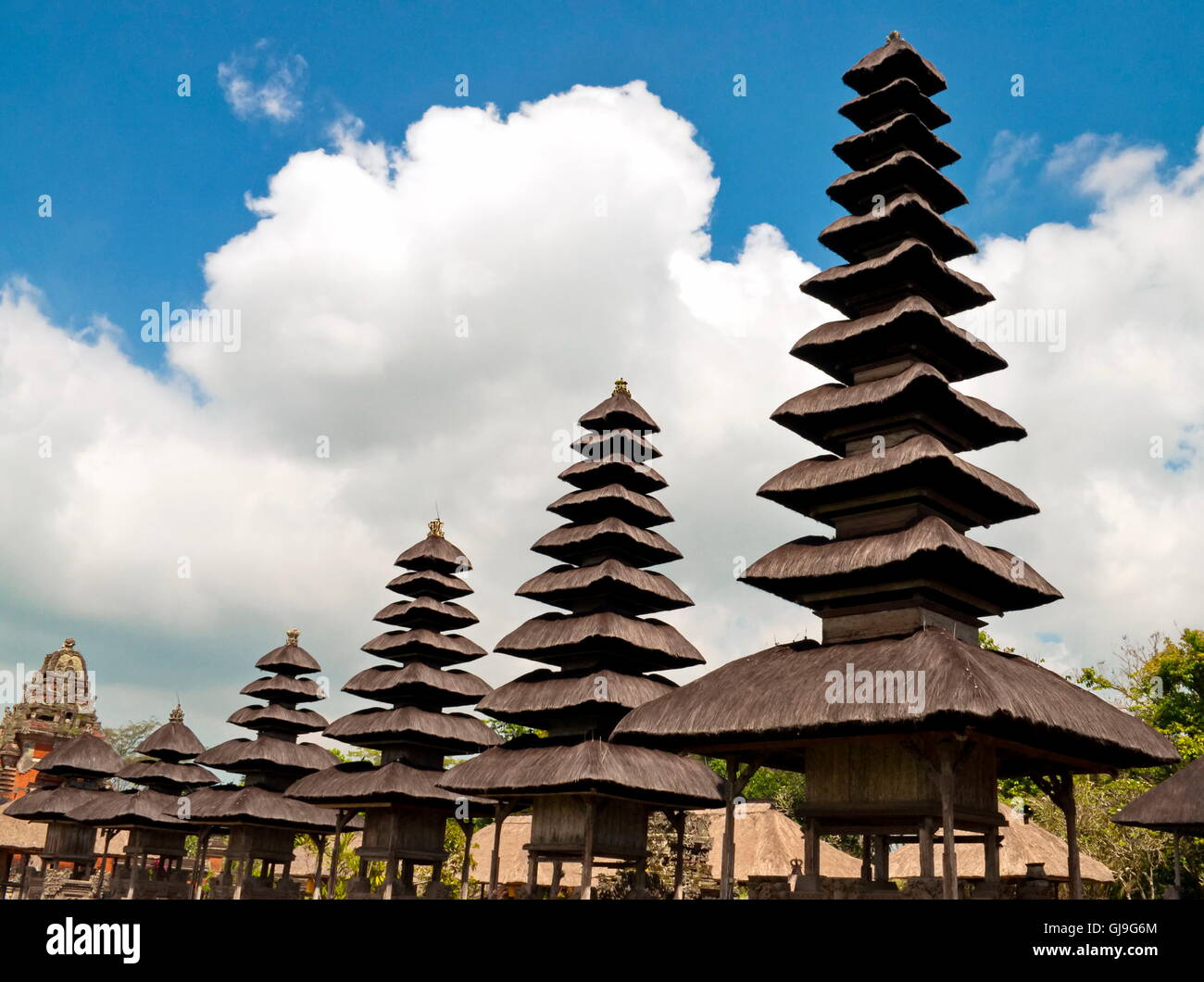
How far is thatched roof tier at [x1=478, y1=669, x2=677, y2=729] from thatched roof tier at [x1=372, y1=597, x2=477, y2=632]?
7131 mm

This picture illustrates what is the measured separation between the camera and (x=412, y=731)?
3131cm

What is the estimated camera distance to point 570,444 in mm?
30484

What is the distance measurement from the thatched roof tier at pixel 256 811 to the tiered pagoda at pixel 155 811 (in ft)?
4.52

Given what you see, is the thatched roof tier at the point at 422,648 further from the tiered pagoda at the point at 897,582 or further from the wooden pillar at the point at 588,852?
the tiered pagoda at the point at 897,582

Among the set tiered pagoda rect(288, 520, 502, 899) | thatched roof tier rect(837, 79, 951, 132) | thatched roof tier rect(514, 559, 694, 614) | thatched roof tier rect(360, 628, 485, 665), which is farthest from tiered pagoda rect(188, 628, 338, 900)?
thatched roof tier rect(837, 79, 951, 132)

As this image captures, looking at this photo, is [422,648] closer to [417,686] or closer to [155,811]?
[417,686]

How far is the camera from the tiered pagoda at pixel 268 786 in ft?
119

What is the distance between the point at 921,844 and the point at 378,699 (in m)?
19.3

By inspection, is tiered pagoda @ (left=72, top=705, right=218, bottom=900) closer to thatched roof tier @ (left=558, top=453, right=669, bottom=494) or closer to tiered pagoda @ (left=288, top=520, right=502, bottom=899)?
tiered pagoda @ (left=288, top=520, right=502, bottom=899)

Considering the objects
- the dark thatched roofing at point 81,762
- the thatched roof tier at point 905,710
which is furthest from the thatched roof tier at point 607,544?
the dark thatched roofing at point 81,762

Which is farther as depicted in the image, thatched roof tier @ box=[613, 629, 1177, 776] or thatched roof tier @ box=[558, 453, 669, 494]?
thatched roof tier @ box=[558, 453, 669, 494]

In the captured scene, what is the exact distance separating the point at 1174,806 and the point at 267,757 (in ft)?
90.0

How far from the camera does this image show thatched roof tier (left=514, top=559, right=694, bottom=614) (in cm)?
2712
